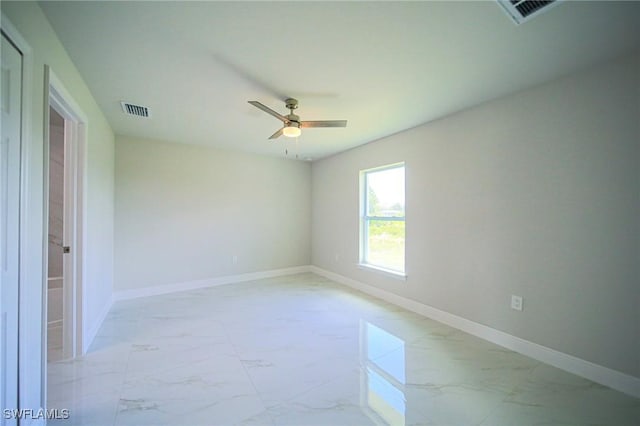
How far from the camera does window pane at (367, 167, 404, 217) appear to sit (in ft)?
12.8

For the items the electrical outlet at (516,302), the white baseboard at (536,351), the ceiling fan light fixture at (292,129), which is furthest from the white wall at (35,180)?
the electrical outlet at (516,302)

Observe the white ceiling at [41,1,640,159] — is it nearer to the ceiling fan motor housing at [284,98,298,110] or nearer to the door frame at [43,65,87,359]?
the ceiling fan motor housing at [284,98,298,110]

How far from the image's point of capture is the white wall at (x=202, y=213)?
4043 millimetres

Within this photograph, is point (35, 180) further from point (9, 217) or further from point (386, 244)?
point (386, 244)

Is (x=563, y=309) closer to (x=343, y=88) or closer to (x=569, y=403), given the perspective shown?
(x=569, y=403)

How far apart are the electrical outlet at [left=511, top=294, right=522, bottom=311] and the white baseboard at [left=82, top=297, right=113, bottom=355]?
3.95m

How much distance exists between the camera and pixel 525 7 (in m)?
1.47

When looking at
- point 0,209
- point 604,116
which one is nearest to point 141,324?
point 0,209

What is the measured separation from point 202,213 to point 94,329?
7.27 feet

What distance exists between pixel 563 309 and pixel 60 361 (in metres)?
4.24

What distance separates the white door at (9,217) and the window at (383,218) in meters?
3.62

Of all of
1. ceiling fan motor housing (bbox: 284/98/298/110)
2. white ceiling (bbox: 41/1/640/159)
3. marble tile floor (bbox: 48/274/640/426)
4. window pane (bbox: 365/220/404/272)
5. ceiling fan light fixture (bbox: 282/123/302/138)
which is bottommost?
marble tile floor (bbox: 48/274/640/426)

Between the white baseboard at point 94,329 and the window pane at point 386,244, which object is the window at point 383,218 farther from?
the white baseboard at point 94,329

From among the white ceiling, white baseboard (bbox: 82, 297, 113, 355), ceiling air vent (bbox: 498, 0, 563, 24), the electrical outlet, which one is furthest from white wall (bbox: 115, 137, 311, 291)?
ceiling air vent (bbox: 498, 0, 563, 24)
